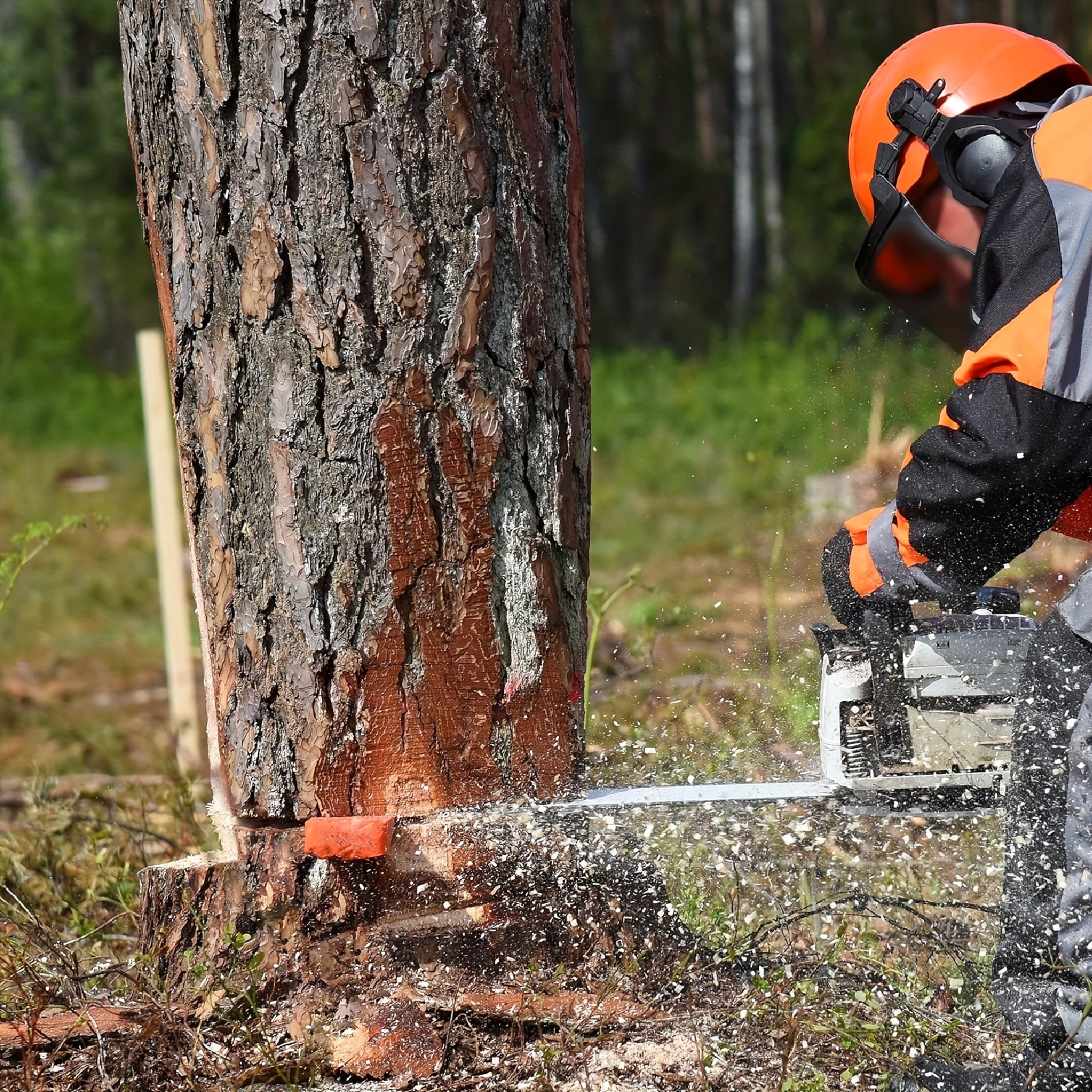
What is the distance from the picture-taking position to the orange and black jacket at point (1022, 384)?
6.21 feet

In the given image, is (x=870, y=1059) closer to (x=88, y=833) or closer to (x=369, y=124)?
(x=369, y=124)

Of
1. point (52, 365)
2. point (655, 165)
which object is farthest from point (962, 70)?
point (655, 165)

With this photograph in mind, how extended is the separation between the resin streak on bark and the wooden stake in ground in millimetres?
1699

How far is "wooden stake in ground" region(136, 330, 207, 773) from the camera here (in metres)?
3.77

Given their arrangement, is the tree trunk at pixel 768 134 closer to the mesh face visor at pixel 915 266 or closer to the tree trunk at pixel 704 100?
the tree trunk at pixel 704 100

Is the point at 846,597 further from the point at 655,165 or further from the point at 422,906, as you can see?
the point at 655,165

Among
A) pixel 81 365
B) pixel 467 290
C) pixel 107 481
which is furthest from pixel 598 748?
pixel 81 365

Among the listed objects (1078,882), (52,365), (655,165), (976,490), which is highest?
(655,165)

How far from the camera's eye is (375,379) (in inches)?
78.2

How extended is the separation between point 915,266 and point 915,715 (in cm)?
97

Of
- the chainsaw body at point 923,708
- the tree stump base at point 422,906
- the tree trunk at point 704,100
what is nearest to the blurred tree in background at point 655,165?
the tree trunk at point 704,100

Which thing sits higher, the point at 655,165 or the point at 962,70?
the point at 655,165

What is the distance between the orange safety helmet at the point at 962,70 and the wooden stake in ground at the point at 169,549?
8.01 feet

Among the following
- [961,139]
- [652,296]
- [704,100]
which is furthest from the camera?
[704,100]
